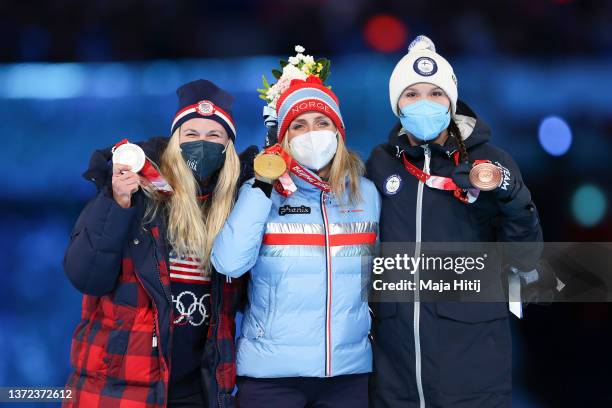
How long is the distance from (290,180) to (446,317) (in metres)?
0.74

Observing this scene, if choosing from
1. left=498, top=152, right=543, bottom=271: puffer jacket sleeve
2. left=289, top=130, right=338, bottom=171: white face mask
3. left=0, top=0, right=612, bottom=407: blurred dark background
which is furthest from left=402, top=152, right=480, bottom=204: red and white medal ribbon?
left=0, top=0, right=612, bottom=407: blurred dark background

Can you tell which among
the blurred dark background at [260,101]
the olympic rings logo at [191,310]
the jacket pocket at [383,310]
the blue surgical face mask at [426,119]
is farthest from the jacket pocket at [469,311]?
the blurred dark background at [260,101]

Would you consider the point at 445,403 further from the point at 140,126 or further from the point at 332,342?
the point at 140,126

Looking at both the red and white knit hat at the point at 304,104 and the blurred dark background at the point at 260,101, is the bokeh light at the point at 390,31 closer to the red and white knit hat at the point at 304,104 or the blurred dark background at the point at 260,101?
the blurred dark background at the point at 260,101

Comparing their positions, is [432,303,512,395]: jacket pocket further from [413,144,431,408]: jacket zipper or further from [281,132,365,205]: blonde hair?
[281,132,365,205]: blonde hair

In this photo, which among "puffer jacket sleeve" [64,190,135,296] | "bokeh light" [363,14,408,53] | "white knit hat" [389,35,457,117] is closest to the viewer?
"puffer jacket sleeve" [64,190,135,296]

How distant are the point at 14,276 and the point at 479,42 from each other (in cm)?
320

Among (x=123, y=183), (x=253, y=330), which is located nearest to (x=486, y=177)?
(x=253, y=330)

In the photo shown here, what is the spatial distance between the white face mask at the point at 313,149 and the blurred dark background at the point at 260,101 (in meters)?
1.79

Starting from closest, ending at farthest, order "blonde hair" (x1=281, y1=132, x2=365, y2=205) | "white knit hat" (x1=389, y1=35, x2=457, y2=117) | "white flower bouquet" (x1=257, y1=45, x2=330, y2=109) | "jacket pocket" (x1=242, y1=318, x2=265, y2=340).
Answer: "jacket pocket" (x1=242, y1=318, x2=265, y2=340) → "blonde hair" (x1=281, y1=132, x2=365, y2=205) → "white knit hat" (x1=389, y1=35, x2=457, y2=117) → "white flower bouquet" (x1=257, y1=45, x2=330, y2=109)

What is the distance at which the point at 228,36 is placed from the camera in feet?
14.1

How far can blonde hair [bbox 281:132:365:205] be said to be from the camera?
2578mm

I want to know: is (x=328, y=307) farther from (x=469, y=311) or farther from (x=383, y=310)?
(x=469, y=311)

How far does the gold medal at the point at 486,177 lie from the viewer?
2.38 meters
